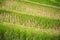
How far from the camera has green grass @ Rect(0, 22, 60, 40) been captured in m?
1.50

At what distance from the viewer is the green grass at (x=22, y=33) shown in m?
1.50

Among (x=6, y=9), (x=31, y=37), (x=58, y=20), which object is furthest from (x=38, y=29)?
(x=6, y=9)

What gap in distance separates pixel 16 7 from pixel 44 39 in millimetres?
401

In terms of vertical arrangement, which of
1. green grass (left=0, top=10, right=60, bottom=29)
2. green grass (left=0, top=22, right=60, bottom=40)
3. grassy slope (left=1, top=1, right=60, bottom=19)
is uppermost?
grassy slope (left=1, top=1, right=60, bottom=19)

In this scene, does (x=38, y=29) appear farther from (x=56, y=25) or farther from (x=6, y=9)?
(x=6, y=9)

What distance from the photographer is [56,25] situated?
156 cm

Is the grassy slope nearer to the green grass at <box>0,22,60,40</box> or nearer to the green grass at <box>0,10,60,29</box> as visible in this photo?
the green grass at <box>0,10,60,29</box>

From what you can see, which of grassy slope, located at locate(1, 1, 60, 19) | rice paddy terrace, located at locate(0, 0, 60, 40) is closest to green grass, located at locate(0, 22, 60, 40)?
rice paddy terrace, located at locate(0, 0, 60, 40)

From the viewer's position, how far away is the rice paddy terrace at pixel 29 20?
150 cm

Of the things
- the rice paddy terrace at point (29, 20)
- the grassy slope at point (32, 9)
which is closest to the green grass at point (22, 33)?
the rice paddy terrace at point (29, 20)

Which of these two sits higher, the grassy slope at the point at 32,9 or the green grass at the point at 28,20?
the grassy slope at the point at 32,9

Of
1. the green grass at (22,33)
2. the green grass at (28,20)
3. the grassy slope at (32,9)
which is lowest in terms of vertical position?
the green grass at (22,33)

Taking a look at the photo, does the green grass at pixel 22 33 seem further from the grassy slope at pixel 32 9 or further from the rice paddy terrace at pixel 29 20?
the grassy slope at pixel 32 9

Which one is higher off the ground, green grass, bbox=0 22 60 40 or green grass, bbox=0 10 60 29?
green grass, bbox=0 10 60 29
